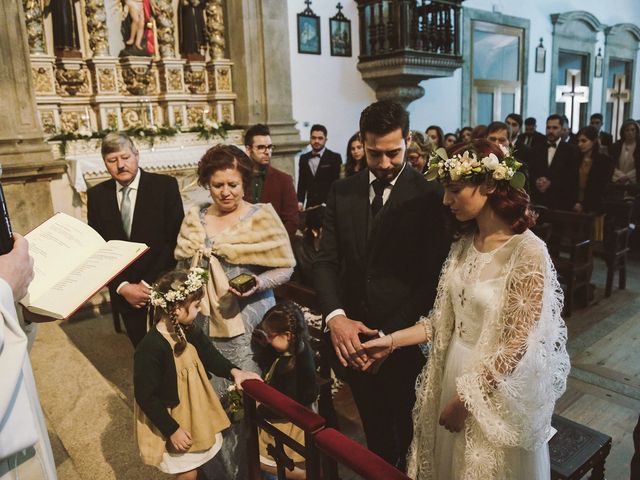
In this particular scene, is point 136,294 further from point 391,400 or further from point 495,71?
point 495,71

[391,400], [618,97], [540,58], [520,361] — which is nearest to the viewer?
[520,361]

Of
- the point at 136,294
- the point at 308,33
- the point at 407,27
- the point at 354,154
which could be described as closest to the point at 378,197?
the point at 136,294

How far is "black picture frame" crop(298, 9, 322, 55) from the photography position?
24.9 feet

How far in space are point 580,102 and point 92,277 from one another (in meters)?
13.2

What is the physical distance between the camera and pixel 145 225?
9.53 ft

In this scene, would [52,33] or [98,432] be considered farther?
[52,33]

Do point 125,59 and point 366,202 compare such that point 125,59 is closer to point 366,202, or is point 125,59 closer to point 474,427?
point 366,202

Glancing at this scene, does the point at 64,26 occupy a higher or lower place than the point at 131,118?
higher

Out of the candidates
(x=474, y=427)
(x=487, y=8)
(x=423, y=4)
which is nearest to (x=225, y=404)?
(x=474, y=427)

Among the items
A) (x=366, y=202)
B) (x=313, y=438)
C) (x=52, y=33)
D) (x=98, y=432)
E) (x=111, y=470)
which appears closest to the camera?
(x=313, y=438)

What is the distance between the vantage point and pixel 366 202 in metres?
2.17

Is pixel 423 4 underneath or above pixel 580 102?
above

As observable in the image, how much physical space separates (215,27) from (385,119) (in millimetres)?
5731

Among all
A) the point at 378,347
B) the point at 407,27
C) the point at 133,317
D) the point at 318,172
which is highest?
the point at 407,27
